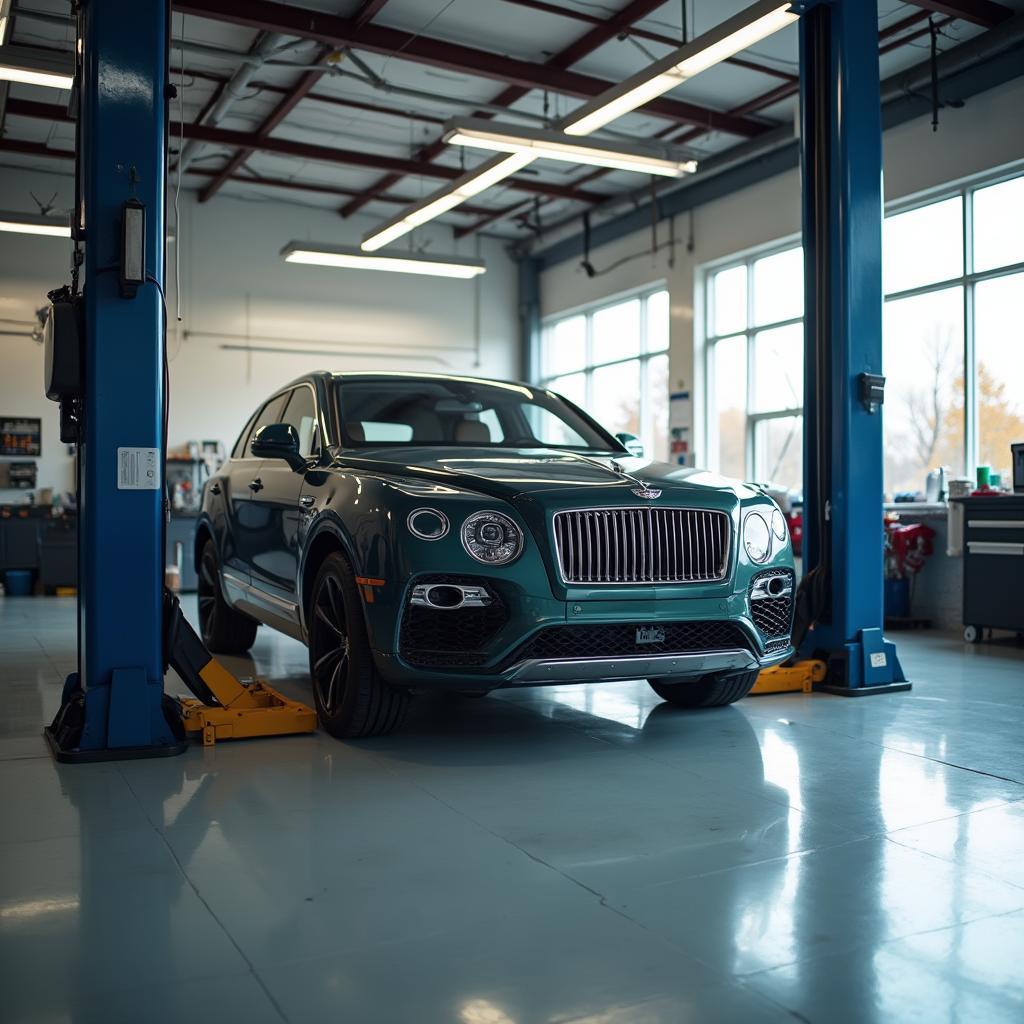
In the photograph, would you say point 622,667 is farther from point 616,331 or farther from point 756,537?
point 616,331

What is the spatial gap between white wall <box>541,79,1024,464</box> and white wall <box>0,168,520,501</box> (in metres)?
1.40

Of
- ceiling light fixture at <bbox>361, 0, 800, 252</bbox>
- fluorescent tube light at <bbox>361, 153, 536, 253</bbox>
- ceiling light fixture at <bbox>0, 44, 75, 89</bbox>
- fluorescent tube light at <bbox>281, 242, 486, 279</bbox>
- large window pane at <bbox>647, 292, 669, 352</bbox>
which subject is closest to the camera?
ceiling light fixture at <bbox>361, 0, 800, 252</bbox>

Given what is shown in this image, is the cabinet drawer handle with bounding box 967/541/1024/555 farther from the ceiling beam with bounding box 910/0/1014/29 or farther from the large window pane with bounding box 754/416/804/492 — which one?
the ceiling beam with bounding box 910/0/1014/29

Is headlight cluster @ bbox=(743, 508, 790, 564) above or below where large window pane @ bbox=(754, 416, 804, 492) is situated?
below

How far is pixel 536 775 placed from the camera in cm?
366

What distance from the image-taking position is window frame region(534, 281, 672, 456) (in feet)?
45.4

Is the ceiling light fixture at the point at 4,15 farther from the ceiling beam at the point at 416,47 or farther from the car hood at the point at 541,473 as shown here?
the car hood at the point at 541,473

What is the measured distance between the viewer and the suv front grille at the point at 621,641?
12.3 ft

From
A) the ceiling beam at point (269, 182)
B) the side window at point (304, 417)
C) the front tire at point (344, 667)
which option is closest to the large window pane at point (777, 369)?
the ceiling beam at point (269, 182)

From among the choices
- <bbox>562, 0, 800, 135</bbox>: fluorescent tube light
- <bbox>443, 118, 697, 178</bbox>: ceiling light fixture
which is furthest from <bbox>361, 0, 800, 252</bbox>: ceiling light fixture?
<bbox>443, 118, 697, 178</bbox>: ceiling light fixture

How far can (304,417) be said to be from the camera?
17.2ft

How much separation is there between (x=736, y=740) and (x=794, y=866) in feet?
5.07

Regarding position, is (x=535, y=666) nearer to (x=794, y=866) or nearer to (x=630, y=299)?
(x=794, y=866)

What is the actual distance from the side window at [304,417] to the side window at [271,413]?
167mm
